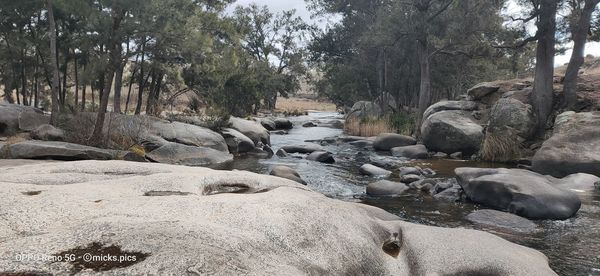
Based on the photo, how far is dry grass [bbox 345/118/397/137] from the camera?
78.9 ft

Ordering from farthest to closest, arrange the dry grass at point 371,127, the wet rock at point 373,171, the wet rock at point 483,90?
1. the dry grass at point 371,127
2. the wet rock at point 483,90
3. the wet rock at point 373,171

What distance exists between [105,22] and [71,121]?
308 centimetres

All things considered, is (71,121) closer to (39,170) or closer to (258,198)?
(39,170)

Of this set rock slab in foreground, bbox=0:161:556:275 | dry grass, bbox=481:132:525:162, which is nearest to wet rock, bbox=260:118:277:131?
dry grass, bbox=481:132:525:162

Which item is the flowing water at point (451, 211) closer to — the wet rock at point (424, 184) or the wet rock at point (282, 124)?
the wet rock at point (424, 184)

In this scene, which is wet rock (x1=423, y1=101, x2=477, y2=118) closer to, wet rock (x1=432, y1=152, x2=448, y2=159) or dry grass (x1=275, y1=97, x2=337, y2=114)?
wet rock (x1=432, y1=152, x2=448, y2=159)

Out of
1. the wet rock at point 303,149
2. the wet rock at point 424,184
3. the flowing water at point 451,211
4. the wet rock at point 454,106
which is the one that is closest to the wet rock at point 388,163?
the flowing water at point 451,211

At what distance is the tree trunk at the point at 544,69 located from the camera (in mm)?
15977

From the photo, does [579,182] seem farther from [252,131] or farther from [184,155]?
[252,131]

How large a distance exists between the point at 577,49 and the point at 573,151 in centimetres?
603

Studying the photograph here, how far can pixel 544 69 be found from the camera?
1652 cm

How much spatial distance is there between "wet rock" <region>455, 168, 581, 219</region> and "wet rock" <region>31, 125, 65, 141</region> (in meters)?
10.5

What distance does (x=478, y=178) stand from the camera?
8.95m

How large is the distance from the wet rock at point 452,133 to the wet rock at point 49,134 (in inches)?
512
